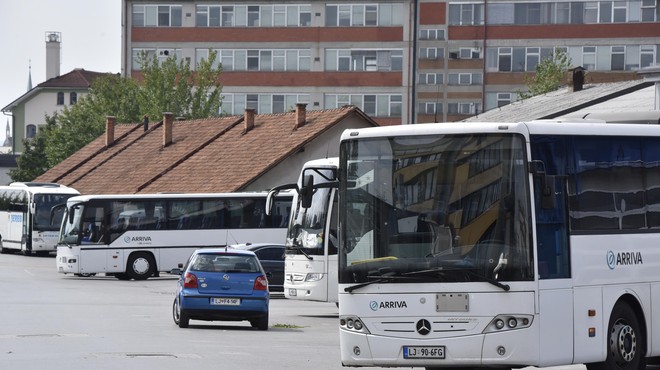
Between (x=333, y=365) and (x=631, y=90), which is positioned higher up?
(x=631, y=90)

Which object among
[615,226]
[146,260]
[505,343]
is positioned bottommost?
[146,260]

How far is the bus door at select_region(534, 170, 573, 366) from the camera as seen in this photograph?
15172mm

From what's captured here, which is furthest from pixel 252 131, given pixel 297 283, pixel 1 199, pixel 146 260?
pixel 297 283

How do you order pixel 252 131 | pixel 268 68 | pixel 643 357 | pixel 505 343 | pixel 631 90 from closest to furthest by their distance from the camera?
pixel 505 343
pixel 643 357
pixel 631 90
pixel 252 131
pixel 268 68

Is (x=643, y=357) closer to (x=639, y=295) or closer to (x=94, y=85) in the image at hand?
(x=639, y=295)

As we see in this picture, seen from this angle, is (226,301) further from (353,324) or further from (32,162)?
(32,162)

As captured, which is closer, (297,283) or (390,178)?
(390,178)

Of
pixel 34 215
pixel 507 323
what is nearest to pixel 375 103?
pixel 34 215

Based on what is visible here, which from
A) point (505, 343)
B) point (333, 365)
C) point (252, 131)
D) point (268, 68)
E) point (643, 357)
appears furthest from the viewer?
point (268, 68)

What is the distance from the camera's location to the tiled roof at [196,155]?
6234 centimetres

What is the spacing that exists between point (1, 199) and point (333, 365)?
55104 millimetres

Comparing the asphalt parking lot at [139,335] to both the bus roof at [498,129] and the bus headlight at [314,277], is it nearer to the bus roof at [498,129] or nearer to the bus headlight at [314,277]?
the bus headlight at [314,277]

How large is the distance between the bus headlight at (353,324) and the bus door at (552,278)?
185 cm

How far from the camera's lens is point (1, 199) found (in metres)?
71.6
